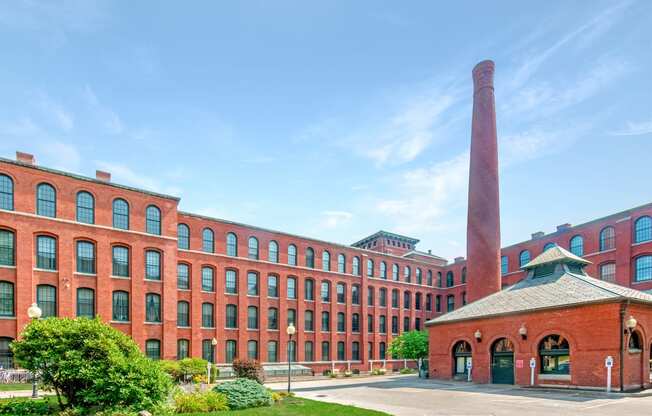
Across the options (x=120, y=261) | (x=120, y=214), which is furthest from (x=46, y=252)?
(x=120, y=214)

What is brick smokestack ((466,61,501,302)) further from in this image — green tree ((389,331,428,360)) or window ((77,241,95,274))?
window ((77,241,95,274))

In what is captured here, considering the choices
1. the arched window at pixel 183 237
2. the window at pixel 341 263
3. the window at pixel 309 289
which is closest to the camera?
the arched window at pixel 183 237

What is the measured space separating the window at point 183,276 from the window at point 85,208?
27.6 feet

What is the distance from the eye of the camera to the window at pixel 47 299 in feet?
95.6

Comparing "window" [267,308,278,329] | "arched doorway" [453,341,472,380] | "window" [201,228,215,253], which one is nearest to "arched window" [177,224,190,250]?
"window" [201,228,215,253]

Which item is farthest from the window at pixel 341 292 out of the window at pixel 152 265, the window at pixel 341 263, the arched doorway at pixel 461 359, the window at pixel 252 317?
the window at pixel 152 265

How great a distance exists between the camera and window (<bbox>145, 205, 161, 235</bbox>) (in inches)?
1374

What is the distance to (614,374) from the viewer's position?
69.1 ft

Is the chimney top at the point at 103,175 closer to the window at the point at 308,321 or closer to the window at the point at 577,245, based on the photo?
the window at the point at 308,321

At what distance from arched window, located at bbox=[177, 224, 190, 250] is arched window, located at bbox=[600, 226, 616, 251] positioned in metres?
38.9

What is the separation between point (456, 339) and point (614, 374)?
1118 cm

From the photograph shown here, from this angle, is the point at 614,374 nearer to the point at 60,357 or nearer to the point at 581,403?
the point at 581,403

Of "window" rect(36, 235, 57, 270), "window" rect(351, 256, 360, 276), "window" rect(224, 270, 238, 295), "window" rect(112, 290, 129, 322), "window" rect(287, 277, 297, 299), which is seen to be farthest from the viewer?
"window" rect(351, 256, 360, 276)

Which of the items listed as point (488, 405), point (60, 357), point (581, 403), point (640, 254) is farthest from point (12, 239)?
point (640, 254)
